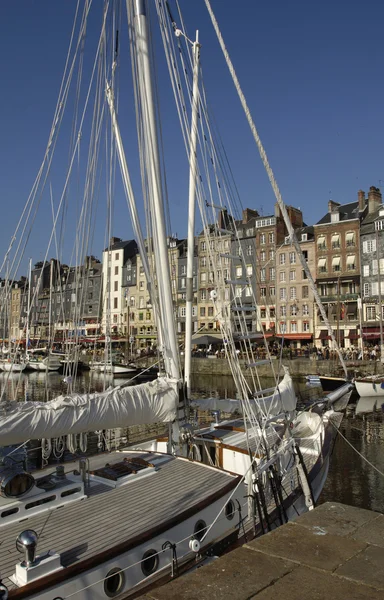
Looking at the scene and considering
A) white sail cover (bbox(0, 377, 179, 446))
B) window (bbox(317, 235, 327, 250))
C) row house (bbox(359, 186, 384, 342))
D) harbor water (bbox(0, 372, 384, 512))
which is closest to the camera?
white sail cover (bbox(0, 377, 179, 446))

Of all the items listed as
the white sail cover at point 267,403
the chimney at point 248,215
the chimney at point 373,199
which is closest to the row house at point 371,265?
the chimney at point 373,199

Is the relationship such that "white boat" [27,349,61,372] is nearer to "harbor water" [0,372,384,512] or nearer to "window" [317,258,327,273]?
"harbor water" [0,372,384,512]

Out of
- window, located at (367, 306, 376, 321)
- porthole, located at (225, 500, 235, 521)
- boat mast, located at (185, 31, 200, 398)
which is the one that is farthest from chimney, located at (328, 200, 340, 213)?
porthole, located at (225, 500, 235, 521)

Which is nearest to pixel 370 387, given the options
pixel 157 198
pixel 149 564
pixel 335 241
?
pixel 335 241

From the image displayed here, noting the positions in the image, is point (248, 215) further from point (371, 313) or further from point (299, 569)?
point (299, 569)

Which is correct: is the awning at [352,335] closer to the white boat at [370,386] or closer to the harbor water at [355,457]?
the harbor water at [355,457]

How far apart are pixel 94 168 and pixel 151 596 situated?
16075 mm

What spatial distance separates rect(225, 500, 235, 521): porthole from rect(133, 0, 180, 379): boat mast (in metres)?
3.60

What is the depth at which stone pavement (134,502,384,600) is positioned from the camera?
3.67 metres

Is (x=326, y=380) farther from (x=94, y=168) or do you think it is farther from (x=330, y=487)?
(x=94, y=168)

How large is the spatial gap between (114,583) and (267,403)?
864 centimetres

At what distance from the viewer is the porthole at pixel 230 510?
A: 33.6 ft

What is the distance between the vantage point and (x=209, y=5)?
1436cm

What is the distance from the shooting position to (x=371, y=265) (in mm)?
68750
